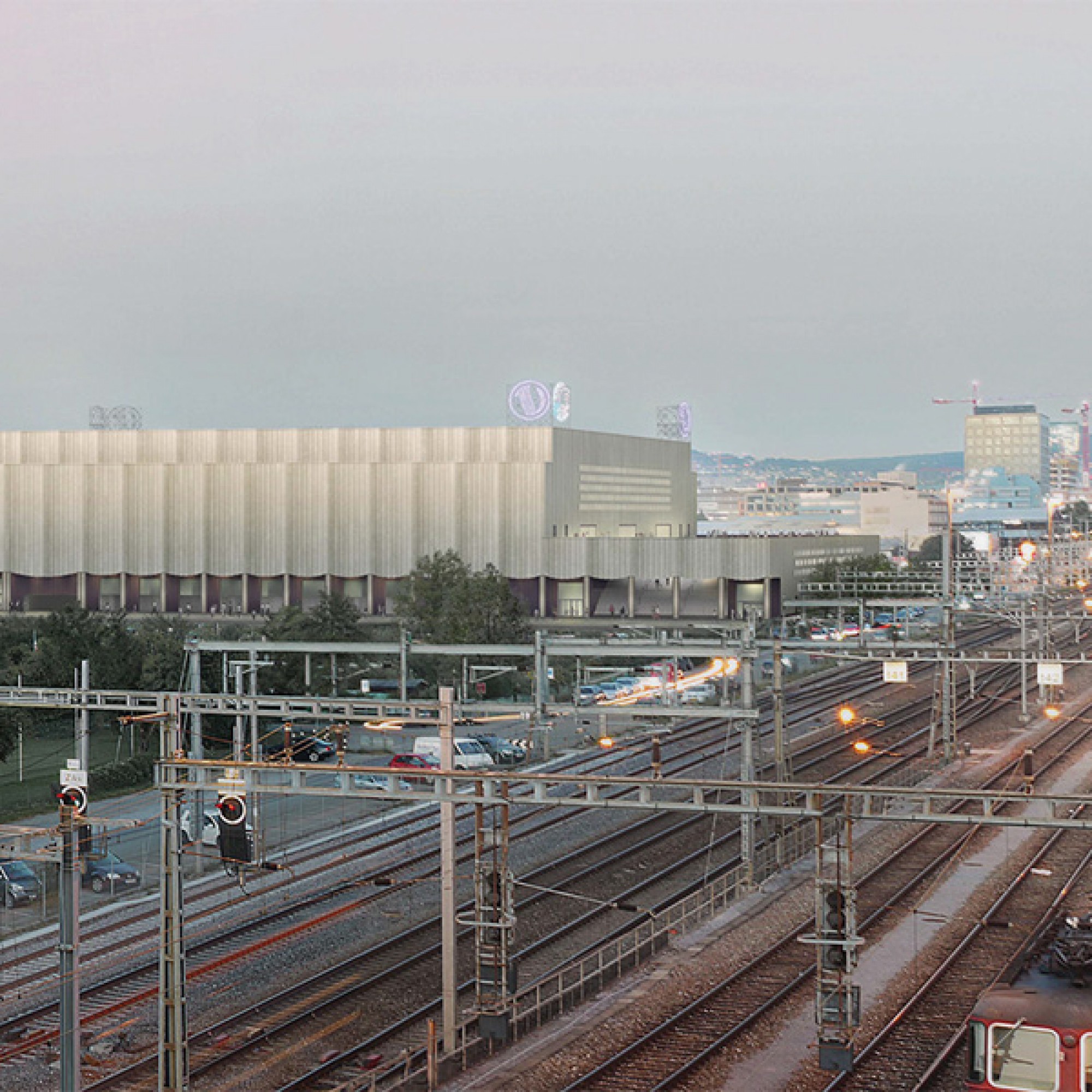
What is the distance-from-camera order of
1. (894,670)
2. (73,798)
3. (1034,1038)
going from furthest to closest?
(894,670), (73,798), (1034,1038)

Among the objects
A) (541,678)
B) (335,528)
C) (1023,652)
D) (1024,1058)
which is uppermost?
(335,528)

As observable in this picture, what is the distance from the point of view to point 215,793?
40562mm

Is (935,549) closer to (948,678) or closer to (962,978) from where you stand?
(948,678)

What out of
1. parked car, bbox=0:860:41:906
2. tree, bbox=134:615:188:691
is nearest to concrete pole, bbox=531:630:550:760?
parked car, bbox=0:860:41:906

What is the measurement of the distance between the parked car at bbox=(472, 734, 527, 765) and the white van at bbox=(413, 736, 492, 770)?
50cm

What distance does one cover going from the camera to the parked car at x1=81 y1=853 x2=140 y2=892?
1153 inches

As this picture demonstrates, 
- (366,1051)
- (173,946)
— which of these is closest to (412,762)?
(366,1051)

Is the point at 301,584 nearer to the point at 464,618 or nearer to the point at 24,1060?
the point at 464,618

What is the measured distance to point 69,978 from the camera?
16078 millimetres

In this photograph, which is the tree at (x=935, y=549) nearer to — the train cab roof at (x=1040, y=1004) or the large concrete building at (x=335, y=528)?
the large concrete building at (x=335, y=528)

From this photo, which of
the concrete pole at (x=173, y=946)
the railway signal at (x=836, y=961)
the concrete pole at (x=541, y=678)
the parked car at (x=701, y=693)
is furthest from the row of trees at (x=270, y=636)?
the railway signal at (x=836, y=961)

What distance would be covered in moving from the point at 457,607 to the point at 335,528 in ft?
108

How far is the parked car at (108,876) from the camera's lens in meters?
29.3

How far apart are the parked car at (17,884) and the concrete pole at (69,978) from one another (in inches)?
487
